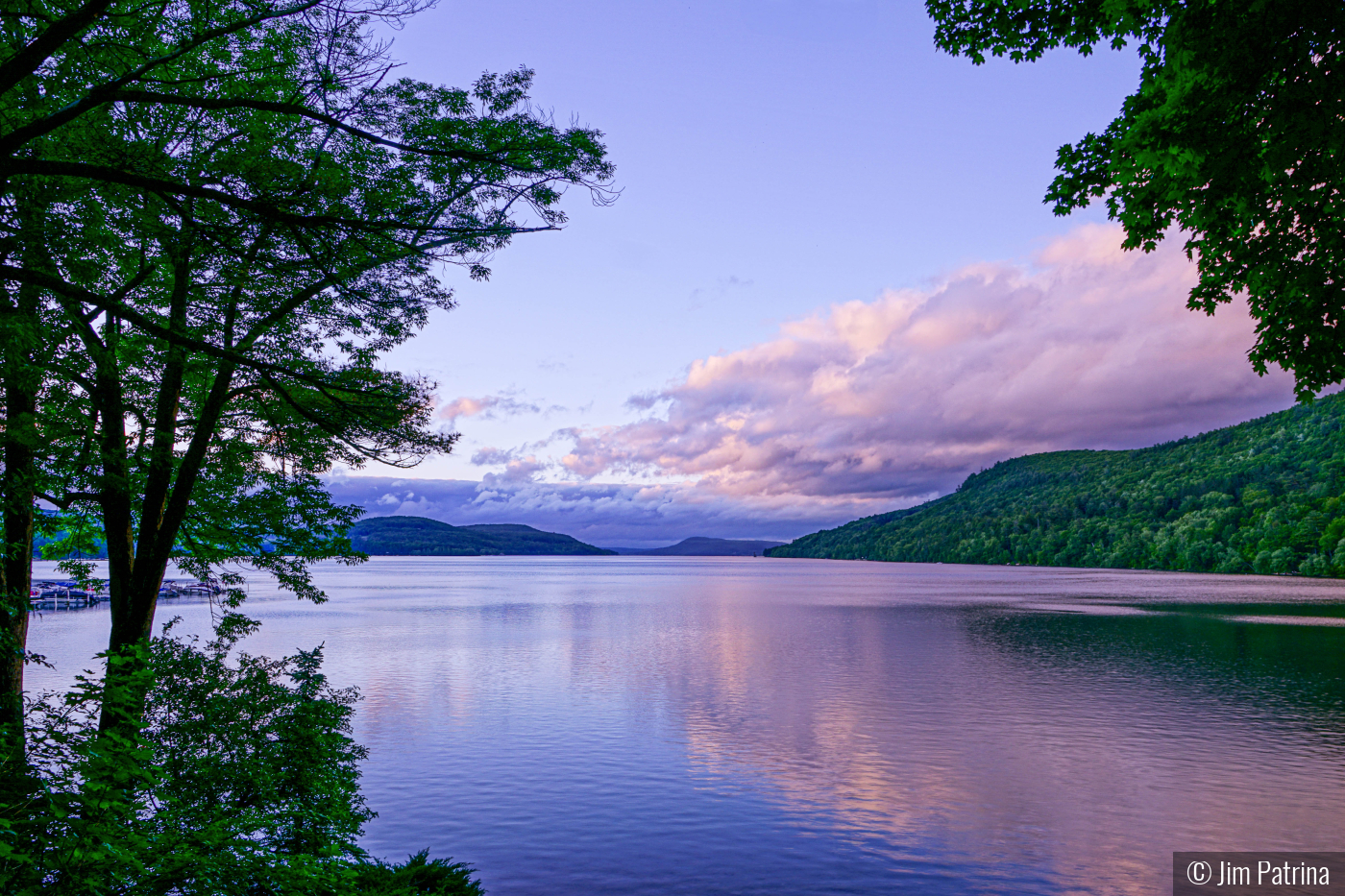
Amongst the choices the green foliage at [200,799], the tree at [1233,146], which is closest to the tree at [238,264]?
the green foliage at [200,799]

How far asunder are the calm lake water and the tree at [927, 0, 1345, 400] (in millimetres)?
13081

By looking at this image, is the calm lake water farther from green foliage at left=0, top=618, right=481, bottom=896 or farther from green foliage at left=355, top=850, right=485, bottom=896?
green foliage at left=0, top=618, right=481, bottom=896

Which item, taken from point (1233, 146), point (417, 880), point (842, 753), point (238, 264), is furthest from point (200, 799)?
point (842, 753)

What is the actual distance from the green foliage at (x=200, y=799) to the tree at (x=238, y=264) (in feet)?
3.71

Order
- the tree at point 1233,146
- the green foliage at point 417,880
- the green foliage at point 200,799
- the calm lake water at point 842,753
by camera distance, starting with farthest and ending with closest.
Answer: the calm lake water at point 842,753 → the green foliage at point 417,880 → the tree at point 1233,146 → the green foliage at point 200,799

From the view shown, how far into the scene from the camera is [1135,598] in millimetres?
113000

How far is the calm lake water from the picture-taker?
19.9 m

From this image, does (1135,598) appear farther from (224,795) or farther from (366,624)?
(224,795)

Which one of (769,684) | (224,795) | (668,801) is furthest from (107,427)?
(769,684)

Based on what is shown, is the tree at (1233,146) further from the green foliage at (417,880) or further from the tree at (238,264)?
the green foliage at (417,880)

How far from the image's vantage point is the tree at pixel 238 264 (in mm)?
10062

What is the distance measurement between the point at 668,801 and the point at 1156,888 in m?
12.6

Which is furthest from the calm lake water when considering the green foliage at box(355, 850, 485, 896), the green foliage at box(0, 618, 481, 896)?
the green foliage at box(0, 618, 481, 896)

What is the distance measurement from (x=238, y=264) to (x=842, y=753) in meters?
25.6
